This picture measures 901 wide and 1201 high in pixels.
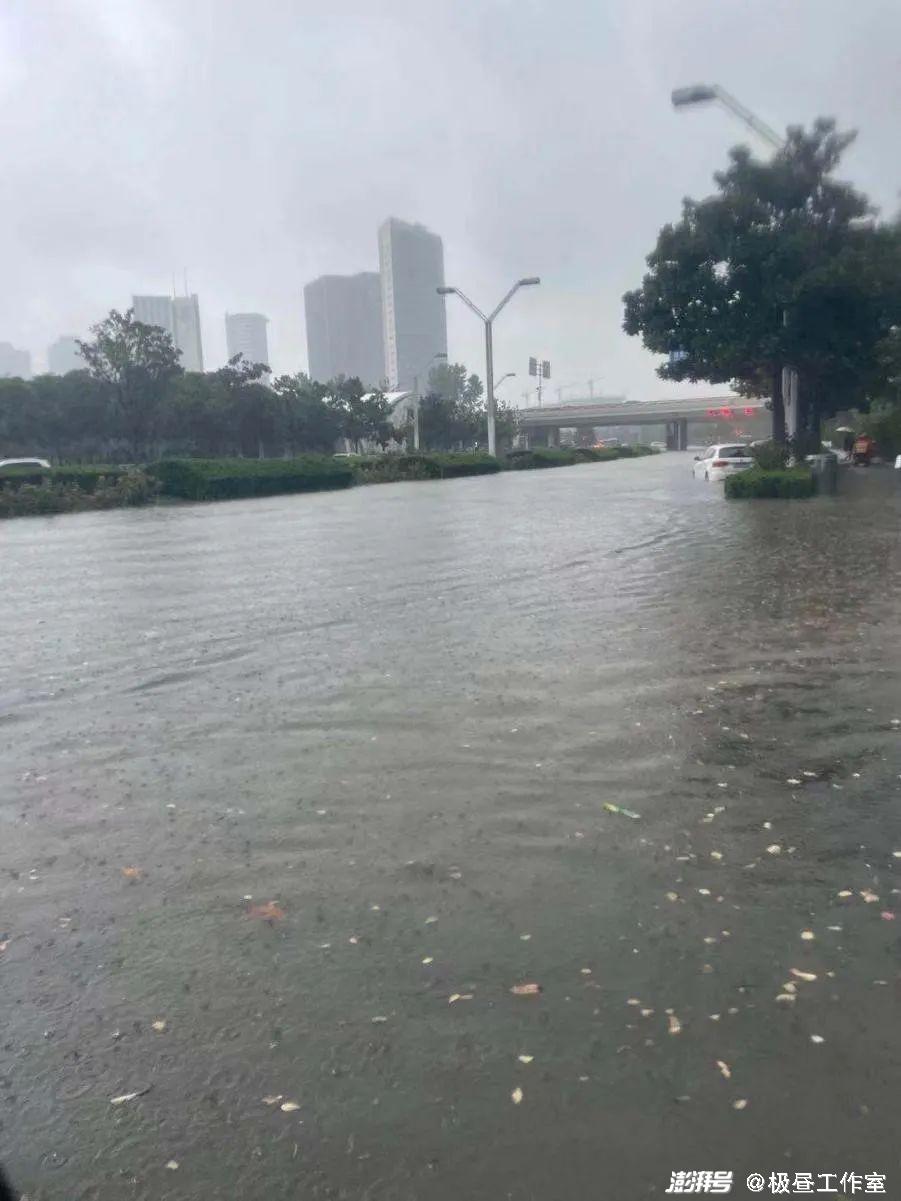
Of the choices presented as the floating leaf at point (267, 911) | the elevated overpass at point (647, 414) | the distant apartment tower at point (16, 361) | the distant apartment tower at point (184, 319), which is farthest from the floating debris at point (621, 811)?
the distant apartment tower at point (16, 361)

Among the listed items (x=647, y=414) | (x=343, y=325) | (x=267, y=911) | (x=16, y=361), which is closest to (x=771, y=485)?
(x=267, y=911)

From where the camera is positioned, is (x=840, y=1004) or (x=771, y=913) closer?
(x=840, y=1004)

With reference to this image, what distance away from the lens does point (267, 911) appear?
4.31 meters

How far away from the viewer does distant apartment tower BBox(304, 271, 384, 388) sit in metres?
110

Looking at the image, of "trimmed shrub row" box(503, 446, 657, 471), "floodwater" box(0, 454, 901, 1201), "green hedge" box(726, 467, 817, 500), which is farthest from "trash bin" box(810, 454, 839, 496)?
"trimmed shrub row" box(503, 446, 657, 471)

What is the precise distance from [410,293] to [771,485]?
56.5 meters

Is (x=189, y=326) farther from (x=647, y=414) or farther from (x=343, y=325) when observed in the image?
(x=647, y=414)

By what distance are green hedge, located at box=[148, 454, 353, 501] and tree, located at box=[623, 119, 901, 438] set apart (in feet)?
46.4

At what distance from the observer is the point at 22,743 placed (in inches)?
270

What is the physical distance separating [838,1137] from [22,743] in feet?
17.9

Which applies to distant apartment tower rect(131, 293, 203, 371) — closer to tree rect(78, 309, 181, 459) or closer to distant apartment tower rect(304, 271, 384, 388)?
distant apartment tower rect(304, 271, 384, 388)

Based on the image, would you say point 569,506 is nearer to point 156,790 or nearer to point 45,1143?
point 156,790

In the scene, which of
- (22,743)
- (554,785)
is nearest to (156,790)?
(22,743)

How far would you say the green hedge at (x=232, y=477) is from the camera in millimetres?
38719
